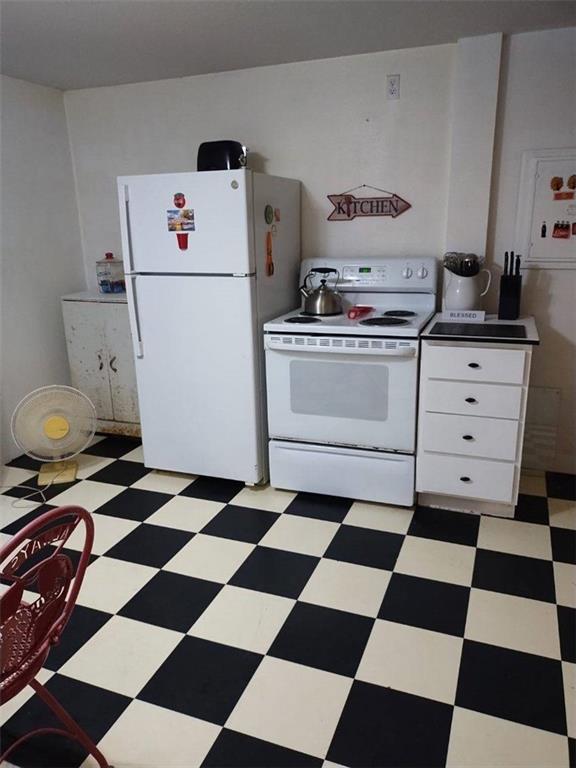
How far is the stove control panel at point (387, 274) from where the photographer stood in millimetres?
2881

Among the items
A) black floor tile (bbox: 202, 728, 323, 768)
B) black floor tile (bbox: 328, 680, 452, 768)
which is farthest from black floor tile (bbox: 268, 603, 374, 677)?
black floor tile (bbox: 202, 728, 323, 768)

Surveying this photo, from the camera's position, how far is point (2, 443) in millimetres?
3273

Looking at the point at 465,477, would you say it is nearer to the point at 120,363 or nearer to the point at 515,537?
the point at 515,537

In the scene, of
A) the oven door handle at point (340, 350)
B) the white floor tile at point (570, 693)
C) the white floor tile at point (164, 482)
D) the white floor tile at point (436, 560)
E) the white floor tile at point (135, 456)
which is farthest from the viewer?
the white floor tile at point (135, 456)

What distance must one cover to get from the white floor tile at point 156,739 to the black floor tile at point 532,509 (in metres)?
1.69

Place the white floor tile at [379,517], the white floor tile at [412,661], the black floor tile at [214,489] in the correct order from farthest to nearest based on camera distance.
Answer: the black floor tile at [214,489]
the white floor tile at [379,517]
the white floor tile at [412,661]

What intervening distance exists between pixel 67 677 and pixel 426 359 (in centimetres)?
180

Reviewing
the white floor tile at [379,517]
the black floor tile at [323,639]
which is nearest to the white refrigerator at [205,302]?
the white floor tile at [379,517]

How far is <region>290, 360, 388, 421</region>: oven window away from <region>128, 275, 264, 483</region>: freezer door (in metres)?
0.23

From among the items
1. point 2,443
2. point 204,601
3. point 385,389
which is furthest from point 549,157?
point 2,443

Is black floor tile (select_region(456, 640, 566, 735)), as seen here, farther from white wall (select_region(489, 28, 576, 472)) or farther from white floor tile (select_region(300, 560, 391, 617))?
white wall (select_region(489, 28, 576, 472))

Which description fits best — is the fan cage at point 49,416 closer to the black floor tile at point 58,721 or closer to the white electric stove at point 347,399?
the white electric stove at point 347,399

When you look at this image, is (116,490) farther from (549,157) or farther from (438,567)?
(549,157)

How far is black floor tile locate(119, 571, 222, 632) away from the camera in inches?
77.7
